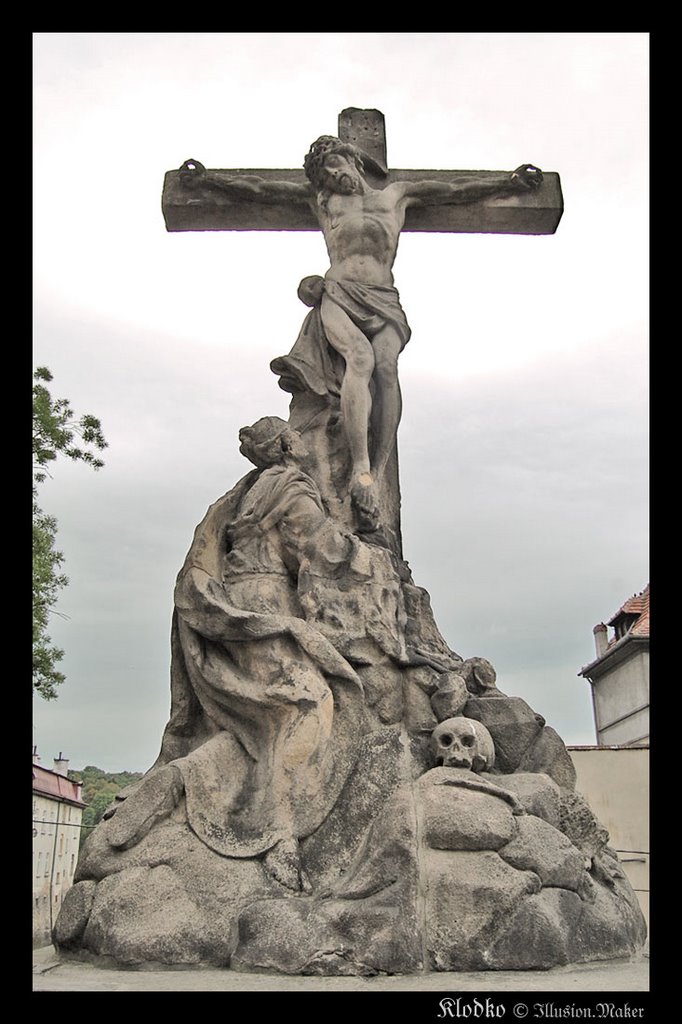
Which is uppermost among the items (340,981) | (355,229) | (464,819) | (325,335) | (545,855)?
(355,229)

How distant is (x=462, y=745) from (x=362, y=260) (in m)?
3.61

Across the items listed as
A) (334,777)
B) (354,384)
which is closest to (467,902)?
(334,777)

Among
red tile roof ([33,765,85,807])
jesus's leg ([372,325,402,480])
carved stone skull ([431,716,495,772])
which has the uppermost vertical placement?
jesus's leg ([372,325,402,480])

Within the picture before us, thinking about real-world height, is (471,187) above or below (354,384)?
above

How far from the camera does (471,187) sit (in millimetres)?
7238

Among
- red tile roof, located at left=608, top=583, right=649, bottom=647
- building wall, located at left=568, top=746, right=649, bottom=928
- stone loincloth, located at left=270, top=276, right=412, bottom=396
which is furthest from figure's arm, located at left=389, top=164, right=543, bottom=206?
red tile roof, located at left=608, top=583, right=649, bottom=647

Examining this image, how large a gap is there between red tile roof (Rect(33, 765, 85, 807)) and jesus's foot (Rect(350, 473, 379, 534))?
7309mm

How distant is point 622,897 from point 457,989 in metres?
1.36

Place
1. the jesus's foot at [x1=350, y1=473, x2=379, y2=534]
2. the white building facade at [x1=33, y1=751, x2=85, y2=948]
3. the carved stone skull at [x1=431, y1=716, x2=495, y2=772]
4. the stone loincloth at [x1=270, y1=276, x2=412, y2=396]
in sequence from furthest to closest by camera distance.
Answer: the white building facade at [x1=33, y1=751, x2=85, y2=948], the stone loincloth at [x1=270, y1=276, x2=412, y2=396], the jesus's foot at [x1=350, y1=473, x2=379, y2=534], the carved stone skull at [x1=431, y1=716, x2=495, y2=772]

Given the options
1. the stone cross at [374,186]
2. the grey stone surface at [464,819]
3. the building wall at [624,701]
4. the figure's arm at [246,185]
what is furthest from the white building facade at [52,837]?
the building wall at [624,701]

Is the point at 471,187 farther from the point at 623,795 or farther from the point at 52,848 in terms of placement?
the point at 623,795

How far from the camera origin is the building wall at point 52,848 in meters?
11.6

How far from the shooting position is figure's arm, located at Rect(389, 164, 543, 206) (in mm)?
7082

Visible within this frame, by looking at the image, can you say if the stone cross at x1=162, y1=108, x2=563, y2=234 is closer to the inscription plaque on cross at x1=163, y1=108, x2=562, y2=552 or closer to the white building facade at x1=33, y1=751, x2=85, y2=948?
the inscription plaque on cross at x1=163, y1=108, x2=562, y2=552
